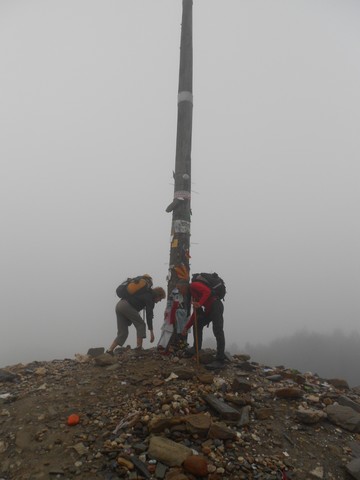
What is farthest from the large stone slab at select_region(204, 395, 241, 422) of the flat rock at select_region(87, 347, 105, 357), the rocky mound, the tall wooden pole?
the flat rock at select_region(87, 347, 105, 357)

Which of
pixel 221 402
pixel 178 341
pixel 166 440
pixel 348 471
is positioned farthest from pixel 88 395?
pixel 348 471

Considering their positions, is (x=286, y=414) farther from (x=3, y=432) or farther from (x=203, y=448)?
(x=3, y=432)

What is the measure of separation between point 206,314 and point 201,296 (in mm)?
501

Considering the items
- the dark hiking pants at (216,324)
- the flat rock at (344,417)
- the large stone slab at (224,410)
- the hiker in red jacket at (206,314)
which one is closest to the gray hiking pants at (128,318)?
the hiker in red jacket at (206,314)

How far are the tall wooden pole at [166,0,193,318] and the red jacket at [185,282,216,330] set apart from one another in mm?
419

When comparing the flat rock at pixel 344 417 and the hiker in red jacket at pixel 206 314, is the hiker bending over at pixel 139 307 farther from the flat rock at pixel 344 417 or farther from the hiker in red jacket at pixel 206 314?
the flat rock at pixel 344 417

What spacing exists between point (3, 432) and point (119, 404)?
1.63m

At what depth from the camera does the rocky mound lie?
3834 millimetres

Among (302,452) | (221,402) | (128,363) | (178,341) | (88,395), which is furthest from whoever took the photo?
(178,341)

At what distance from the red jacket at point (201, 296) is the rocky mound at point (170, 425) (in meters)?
1.14

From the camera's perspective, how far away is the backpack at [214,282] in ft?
24.9

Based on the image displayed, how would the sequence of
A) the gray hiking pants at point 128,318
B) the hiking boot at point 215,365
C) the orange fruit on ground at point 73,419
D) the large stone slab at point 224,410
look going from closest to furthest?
the orange fruit on ground at point 73,419, the large stone slab at point 224,410, the hiking boot at point 215,365, the gray hiking pants at point 128,318

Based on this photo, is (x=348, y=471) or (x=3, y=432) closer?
(x=348, y=471)

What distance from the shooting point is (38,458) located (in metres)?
3.96
